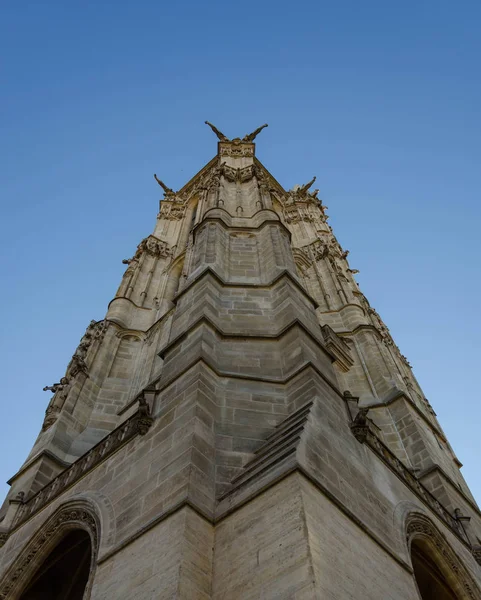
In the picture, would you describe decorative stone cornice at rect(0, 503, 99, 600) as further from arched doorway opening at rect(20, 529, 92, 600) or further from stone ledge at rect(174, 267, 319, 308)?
stone ledge at rect(174, 267, 319, 308)

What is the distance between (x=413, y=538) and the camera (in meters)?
9.18

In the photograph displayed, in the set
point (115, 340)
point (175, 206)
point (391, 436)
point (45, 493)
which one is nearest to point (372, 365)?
point (391, 436)

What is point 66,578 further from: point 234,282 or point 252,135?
point 252,135

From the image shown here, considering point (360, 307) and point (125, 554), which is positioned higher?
point (360, 307)

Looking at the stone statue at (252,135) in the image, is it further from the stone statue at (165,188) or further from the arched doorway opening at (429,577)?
the arched doorway opening at (429,577)

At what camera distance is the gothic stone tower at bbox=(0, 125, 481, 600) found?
6.63 meters

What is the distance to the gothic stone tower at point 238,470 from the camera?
6.63 m

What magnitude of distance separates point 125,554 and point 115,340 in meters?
11.9

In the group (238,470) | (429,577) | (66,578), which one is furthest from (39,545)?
(429,577)

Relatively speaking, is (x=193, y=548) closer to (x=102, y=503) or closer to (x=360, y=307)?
Answer: (x=102, y=503)

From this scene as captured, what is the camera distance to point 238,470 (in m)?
8.16

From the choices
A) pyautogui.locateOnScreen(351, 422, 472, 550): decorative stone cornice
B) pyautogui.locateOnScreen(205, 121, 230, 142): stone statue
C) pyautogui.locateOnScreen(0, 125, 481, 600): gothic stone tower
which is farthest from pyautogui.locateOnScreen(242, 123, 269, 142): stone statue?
pyautogui.locateOnScreen(351, 422, 472, 550): decorative stone cornice

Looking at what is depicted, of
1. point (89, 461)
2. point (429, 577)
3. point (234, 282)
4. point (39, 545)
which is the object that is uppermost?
point (234, 282)

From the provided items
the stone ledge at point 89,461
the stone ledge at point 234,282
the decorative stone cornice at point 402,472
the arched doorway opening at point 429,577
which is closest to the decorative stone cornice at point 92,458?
the stone ledge at point 89,461
